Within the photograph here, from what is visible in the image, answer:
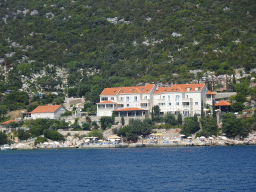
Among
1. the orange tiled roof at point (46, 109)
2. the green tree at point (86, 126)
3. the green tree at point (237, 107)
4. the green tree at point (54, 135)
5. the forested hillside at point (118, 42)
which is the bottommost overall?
the green tree at point (54, 135)

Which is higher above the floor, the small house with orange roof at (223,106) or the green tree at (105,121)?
the small house with orange roof at (223,106)

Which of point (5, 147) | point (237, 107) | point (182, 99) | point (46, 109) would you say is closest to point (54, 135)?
point (5, 147)

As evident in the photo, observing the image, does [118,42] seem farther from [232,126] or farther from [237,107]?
[232,126]

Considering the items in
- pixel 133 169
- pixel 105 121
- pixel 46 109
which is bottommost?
pixel 133 169

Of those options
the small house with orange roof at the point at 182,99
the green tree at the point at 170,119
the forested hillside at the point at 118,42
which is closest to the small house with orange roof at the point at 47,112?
the forested hillside at the point at 118,42

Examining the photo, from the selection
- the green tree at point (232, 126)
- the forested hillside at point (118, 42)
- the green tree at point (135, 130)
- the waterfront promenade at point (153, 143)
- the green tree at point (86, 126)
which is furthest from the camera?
the forested hillside at point (118, 42)

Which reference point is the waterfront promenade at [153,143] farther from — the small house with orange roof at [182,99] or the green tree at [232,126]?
the small house with orange roof at [182,99]

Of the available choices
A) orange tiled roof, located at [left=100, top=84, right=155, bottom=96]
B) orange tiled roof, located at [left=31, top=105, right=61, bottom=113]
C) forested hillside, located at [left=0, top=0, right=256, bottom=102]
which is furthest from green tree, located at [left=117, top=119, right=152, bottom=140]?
forested hillside, located at [left=0, top=0, right=256, bottom=102]
